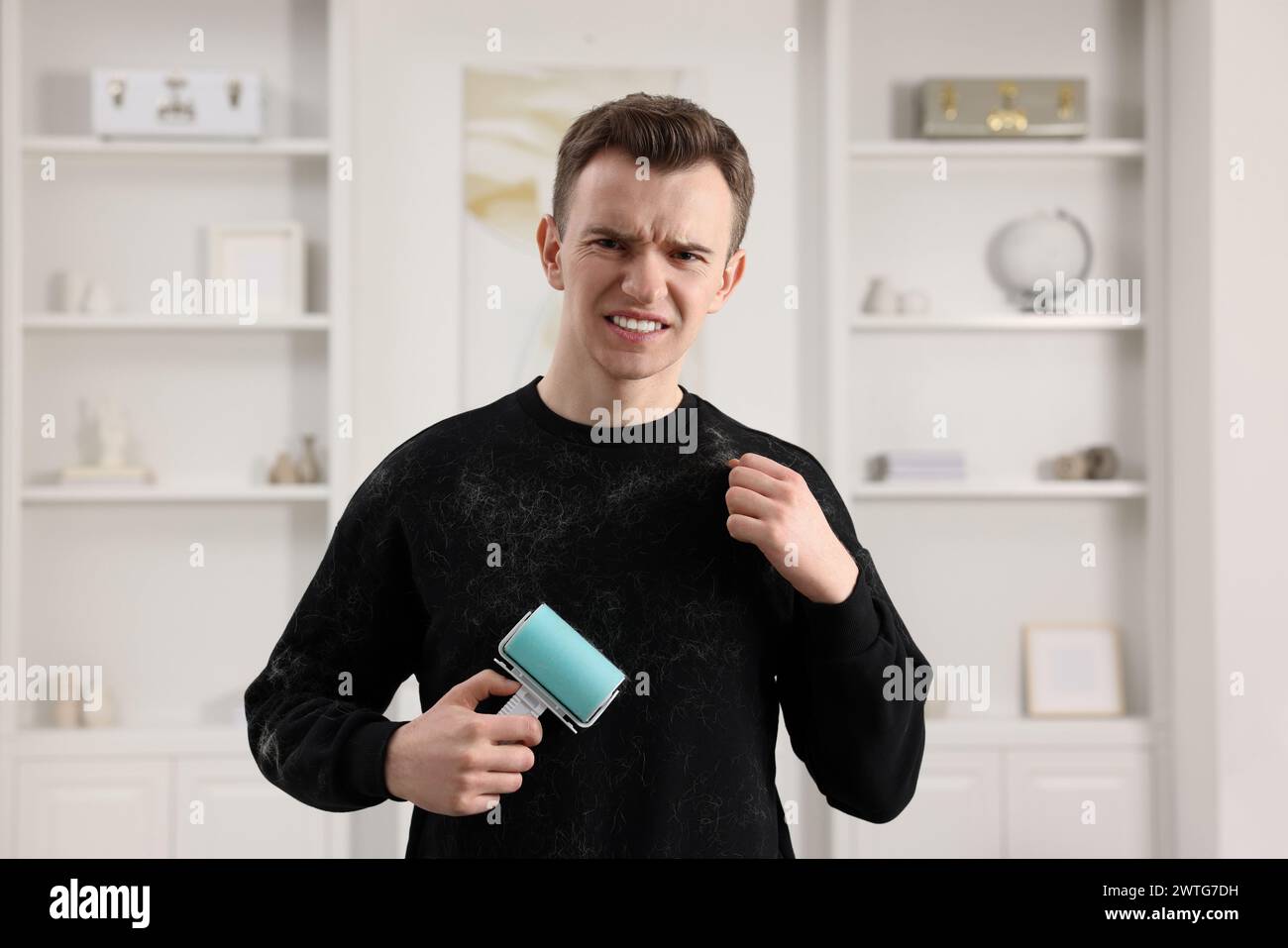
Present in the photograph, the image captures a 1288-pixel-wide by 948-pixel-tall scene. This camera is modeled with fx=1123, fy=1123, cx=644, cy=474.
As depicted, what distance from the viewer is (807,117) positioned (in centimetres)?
286

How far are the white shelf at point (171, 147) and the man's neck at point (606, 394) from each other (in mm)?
1858

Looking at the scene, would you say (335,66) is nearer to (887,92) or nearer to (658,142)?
(887,92)

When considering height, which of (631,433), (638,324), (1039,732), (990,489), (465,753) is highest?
(638,324)

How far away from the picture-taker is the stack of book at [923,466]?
110 inches

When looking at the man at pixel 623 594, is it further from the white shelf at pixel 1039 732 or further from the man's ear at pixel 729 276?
the white shelf at pixel 1039 732

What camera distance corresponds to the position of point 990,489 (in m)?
2.76

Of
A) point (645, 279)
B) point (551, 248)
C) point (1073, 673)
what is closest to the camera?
point (645, 279)

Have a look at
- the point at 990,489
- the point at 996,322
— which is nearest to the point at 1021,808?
the point at 990,489

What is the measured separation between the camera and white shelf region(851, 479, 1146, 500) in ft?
9.05

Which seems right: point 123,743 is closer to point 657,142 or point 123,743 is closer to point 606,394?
point 606,394

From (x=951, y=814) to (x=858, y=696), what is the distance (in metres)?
1.97
